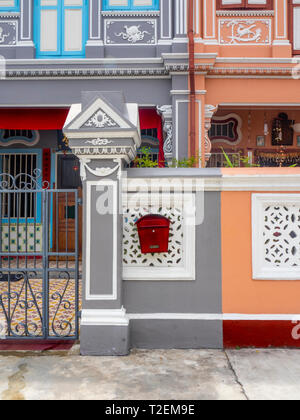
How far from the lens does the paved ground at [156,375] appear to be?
277 centimetres

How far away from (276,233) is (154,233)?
1266mm

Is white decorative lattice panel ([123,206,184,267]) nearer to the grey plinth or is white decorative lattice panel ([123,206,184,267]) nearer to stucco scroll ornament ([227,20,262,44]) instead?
the grey plinth

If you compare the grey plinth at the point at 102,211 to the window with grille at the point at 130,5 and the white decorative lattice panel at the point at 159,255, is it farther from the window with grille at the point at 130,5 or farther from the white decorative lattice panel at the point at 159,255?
the window with grille at the point at 130,5

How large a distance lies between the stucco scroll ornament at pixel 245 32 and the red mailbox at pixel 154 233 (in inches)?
202

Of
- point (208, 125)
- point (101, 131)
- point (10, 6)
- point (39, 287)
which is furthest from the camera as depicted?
point (10, 6)

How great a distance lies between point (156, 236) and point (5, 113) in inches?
218

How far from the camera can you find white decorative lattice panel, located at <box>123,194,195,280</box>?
12.3ft

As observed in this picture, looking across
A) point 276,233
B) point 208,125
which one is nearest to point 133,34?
point 208,125

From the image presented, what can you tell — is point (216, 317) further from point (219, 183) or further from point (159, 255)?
point (219, 183)

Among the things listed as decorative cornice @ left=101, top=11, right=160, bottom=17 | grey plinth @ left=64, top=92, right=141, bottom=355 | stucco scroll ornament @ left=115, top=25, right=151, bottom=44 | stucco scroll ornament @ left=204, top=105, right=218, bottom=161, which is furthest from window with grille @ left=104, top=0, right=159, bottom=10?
grey plinth @ left=64, top=92, right=141, bottom=355

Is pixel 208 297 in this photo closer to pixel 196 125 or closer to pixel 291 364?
pixel 291 364

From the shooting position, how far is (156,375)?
3.07 meters
